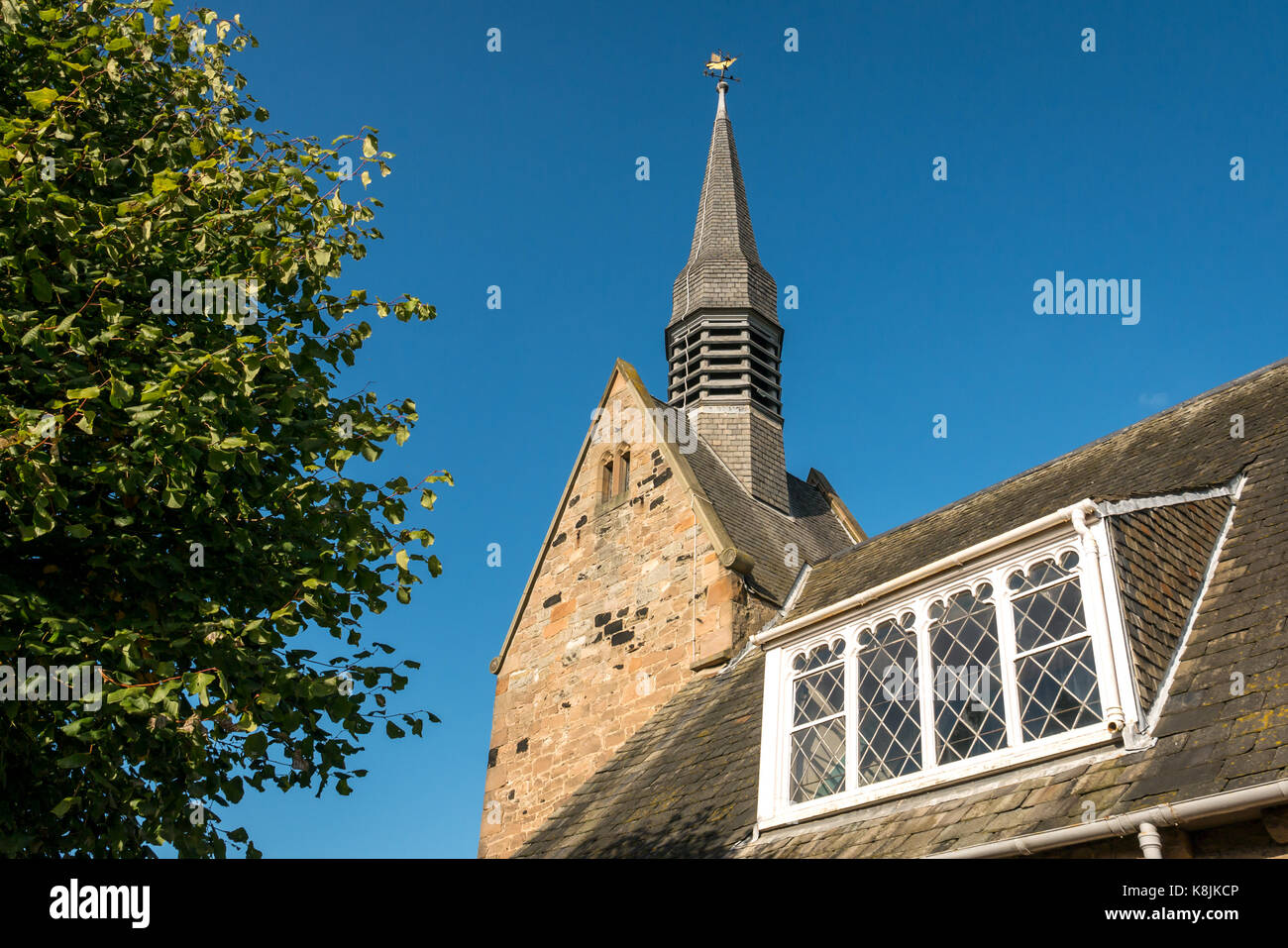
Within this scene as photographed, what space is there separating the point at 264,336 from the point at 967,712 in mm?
6082

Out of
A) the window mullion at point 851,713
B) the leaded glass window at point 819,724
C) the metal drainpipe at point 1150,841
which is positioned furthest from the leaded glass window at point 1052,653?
the leaded glass window at point 819,724

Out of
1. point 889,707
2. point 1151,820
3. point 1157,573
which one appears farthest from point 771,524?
point 1151,820

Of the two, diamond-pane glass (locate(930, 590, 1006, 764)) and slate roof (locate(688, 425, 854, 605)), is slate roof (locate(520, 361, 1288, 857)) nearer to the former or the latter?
diamond-pane glass (locate(930, 590, 1006, 764))

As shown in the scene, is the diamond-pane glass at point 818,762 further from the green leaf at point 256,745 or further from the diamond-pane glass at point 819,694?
the green leaf at point 256,745

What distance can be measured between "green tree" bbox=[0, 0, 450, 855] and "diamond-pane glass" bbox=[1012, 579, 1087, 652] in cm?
456

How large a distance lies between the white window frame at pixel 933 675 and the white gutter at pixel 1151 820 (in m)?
0.95

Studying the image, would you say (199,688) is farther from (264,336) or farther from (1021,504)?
(1021,504)

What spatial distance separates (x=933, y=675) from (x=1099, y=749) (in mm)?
1560

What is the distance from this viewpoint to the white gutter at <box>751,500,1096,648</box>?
28.9 feet

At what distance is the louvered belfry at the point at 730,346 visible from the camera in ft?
74.8

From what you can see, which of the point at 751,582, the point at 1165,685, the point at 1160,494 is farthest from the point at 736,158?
the point at 1165,685
